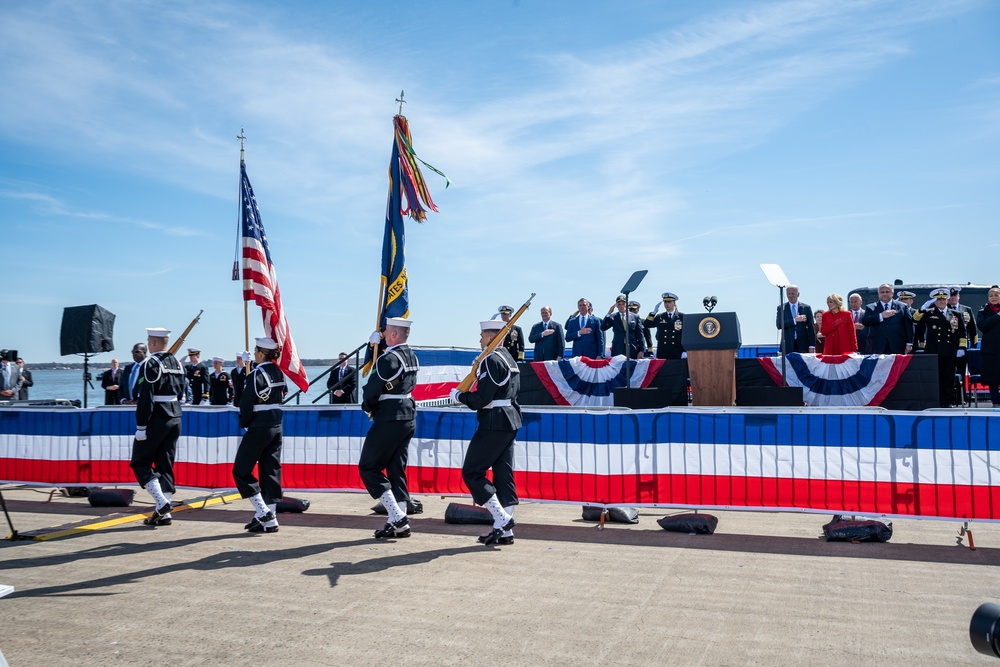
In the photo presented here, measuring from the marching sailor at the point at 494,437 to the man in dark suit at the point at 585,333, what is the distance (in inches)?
319

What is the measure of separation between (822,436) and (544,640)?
14.5 ft

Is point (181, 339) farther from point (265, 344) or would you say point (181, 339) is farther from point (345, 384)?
point (345, 384)

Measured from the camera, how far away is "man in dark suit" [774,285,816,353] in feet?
45.0

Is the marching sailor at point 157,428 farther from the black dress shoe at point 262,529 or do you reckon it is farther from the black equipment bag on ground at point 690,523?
the black equipment bag on ground at point 690,523

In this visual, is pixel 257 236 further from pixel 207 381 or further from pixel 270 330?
pixel 207 381

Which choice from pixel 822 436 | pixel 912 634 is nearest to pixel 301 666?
pixel 912 634

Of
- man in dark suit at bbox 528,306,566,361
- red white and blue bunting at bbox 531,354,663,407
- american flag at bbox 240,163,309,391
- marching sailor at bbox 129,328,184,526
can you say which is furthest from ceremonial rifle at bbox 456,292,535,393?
man in dark suit at bbox 528,306,566,361

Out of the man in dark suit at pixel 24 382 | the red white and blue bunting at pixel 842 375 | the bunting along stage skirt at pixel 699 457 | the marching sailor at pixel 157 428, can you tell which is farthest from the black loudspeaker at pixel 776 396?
the man in dark suit at pixel 24 382

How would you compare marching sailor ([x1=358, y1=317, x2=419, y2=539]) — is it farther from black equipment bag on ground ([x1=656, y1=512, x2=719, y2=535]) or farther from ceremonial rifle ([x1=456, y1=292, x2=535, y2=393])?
black equipment bag on ground ([x1=656, y1=512, x2=719, y2=535])

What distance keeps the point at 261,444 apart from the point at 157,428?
144 cm

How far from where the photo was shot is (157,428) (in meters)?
9.02

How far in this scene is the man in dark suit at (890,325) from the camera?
42.0ft

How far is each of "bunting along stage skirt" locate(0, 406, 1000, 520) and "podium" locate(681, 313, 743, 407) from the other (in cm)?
335

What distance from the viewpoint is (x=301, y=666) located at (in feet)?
14.4
